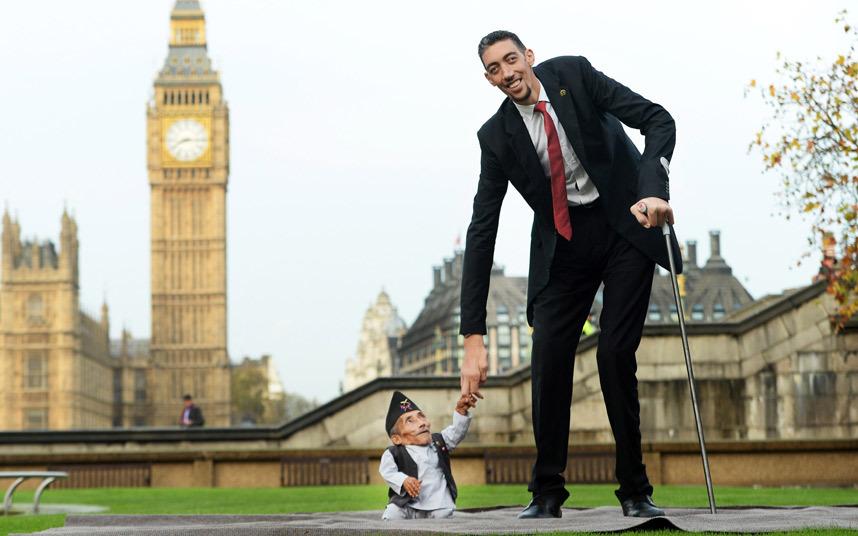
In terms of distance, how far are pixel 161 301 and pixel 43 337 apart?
9214 millimetres

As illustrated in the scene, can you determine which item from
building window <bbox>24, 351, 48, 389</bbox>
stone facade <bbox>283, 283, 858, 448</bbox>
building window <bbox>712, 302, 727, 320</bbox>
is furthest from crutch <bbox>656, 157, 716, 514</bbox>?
building window <bbox>24, 351, 48, 389</bbox>

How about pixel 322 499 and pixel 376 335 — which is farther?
pixel 376 335

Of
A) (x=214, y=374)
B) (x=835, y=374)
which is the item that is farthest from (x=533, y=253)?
(x=214, y=374)

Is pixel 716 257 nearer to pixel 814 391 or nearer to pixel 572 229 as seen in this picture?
pixel 814 391

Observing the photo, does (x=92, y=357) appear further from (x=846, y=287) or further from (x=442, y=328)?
(x=846, y=287)

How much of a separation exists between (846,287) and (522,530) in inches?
397

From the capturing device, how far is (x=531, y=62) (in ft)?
17.5

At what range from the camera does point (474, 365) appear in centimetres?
549

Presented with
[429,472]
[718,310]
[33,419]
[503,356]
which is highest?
[718,310]

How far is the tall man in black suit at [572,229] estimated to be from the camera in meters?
5.31

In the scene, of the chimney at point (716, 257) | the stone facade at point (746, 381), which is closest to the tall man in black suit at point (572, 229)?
the stone facade at point (746, 381)

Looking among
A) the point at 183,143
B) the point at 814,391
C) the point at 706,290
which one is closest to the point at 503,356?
the point at 706,290

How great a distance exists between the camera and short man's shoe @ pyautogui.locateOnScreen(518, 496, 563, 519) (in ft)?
18.0

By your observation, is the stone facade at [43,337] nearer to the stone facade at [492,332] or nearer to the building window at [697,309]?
the stone facade at [492,332]
